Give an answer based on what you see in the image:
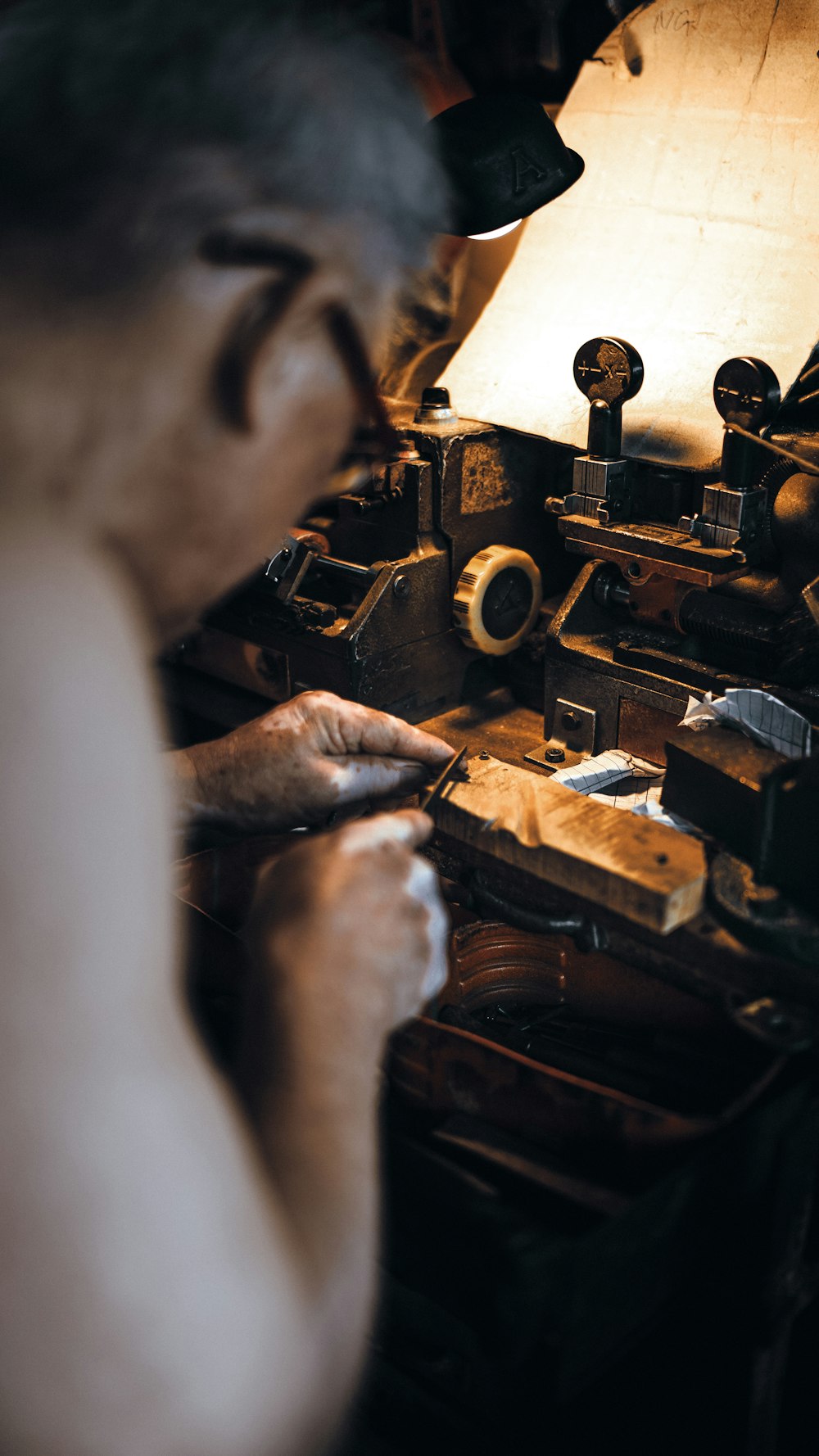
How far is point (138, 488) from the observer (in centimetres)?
80

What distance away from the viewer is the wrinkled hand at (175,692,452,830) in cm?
166

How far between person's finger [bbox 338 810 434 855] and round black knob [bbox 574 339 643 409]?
962mm

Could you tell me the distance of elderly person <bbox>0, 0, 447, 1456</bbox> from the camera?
2.08 ft

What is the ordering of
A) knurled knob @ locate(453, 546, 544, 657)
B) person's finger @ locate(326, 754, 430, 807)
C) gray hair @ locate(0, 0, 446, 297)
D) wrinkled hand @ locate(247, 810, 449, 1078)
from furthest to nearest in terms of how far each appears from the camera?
1. knurled knob @ locate(453, 546, 544, 657)
2. person's finger @ locate(326, 754, 430, 807)
3. wrinkled hand @ locate(247, 810, 449, 1078)
4. gray hair @ locate(0, 0, 446, 297)

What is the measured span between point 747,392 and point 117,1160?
1392 mm

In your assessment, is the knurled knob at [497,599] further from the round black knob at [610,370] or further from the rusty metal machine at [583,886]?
the round black knob at [610,370]

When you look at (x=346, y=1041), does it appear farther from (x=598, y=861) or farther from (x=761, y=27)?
(x=761, y=27)

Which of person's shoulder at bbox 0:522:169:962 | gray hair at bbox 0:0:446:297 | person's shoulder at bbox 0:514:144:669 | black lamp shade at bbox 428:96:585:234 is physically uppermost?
black lamp shade at bbox 428:96:585:234

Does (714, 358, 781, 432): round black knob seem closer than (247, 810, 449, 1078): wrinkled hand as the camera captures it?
No

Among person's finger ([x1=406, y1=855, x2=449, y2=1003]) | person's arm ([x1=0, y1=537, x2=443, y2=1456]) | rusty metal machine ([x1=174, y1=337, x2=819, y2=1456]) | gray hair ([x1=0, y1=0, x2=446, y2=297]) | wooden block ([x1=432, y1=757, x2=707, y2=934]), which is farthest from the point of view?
wooden block ([x1=432, y1=757, x2=707, y2=934])

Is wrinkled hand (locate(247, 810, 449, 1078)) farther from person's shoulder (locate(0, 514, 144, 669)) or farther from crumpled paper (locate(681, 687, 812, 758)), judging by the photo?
crumpled paper (locate(681, 687, 812, 758))

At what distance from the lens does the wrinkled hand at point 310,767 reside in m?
1.66

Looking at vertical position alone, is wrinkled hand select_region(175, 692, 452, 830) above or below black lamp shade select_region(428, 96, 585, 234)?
below

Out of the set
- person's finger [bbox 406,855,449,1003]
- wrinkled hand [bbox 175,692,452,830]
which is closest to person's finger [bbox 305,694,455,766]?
wrinkled hand [bbox 175,692,452,830]
